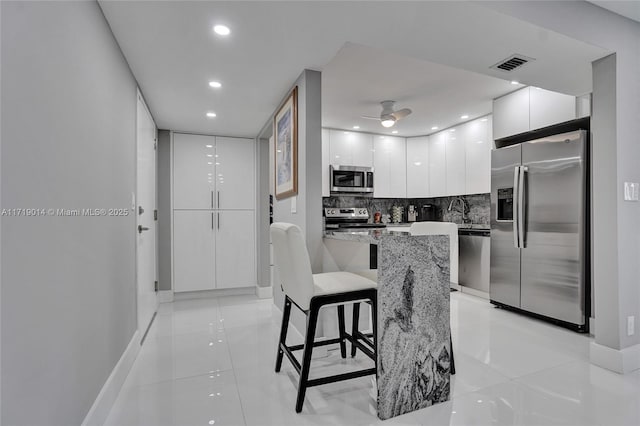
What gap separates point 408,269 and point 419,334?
35 centimetres

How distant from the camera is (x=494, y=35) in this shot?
1.94 m

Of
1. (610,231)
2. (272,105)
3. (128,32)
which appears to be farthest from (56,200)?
(610,231)

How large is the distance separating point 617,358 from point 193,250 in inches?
164

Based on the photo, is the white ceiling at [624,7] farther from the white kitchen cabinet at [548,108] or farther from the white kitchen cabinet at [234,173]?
the white kitchen cabinet at [234,173]

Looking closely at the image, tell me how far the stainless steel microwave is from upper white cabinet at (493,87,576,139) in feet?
6.19

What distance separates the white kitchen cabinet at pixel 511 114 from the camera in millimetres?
3373

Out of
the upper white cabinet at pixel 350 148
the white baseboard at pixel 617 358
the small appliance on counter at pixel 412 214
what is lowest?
the white baseboard at pixel 617 358

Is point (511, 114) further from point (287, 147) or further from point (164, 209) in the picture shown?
point (164, 209)

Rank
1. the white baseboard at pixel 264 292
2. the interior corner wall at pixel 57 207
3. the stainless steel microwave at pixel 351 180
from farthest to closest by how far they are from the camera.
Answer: the stainless steel microwave at pixel 351 180, the white baseboard at pixel 264 292, the interior corner wall at pixel 57 207

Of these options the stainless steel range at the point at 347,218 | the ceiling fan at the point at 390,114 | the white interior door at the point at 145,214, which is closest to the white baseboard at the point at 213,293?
the white interior door at the point at 145,214

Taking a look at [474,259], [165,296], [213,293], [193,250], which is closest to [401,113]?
[474,259]

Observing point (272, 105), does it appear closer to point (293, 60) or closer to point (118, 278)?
point (293, 60)

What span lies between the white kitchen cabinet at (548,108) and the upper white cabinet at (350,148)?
235 centimetres

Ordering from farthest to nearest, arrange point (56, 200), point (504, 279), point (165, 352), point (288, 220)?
point (504, 279) < point (288, 220) < point (165, 352) < point (56, 200)
